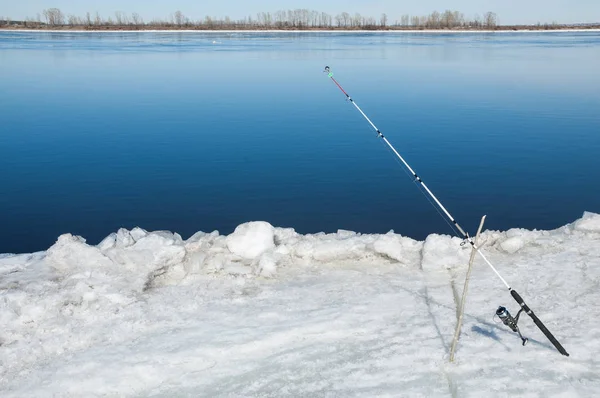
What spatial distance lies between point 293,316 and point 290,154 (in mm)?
9674

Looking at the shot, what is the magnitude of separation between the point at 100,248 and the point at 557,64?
37.3m

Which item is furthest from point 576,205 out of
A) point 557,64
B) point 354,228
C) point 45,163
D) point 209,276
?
point 557,64

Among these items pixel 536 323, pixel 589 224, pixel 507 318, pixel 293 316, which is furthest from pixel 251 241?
pixel 589 224

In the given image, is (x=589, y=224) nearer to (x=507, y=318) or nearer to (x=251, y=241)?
(x=507, y=318)

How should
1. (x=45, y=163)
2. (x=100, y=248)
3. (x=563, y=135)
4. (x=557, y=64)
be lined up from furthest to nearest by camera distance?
(x=557, y=64), (x=563, y=135), (x=45, y=163), (x=100, y=248)

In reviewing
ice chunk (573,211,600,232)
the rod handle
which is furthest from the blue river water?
the rod handle

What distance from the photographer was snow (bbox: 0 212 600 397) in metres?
5.43

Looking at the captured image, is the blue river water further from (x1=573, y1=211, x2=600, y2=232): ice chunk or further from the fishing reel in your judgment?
the fishing reel

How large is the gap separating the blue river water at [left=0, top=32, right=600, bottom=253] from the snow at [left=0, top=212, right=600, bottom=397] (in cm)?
274

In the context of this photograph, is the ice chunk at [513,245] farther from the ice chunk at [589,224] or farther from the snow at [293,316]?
the ice chunk at [589,224]

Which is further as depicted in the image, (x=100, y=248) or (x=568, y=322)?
(x=100, y=248)

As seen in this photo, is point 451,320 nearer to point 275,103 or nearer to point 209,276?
point 209,276

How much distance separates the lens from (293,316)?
657 centimetres

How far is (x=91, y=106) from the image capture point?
23.1 m
